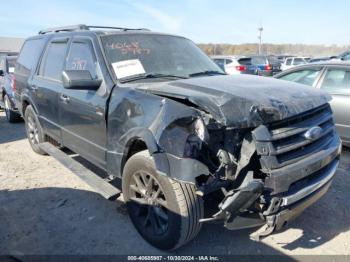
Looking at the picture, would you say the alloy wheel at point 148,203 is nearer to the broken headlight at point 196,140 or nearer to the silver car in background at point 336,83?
the broken headlight at point 196,140

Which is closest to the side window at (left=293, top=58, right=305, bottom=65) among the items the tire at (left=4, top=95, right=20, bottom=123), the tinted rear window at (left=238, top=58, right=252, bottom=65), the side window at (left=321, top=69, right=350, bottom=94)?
the tinted rear window at (left=238, top=58, right=252, bottom=65)

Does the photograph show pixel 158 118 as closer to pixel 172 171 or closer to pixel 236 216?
pixel 172 171

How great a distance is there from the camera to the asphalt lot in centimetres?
330

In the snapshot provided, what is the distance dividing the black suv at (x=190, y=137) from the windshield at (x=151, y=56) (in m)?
0.01

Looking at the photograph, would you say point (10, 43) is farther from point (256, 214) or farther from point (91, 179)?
point (256, 214)

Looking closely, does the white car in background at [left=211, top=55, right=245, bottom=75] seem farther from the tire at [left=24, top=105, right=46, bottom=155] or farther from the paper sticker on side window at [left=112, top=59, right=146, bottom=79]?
the paper sticker on side window at [left=112, top=59, right=146, bottom=79]

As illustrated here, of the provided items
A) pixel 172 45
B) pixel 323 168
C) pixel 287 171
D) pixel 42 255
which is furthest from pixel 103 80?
pixel 323 168

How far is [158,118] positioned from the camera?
2877 mm

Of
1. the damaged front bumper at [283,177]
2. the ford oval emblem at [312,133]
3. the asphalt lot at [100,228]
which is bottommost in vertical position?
the asphalt lot at [100,228]

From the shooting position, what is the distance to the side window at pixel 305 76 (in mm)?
6281

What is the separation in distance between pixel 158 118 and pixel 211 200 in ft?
3.20

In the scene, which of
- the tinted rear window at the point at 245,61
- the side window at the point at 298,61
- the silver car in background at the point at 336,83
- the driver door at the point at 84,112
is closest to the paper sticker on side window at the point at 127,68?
the driver door at the point at 84,112

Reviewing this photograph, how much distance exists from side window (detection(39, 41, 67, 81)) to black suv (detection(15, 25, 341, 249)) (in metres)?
0.57

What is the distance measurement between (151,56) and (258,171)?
196 cm
